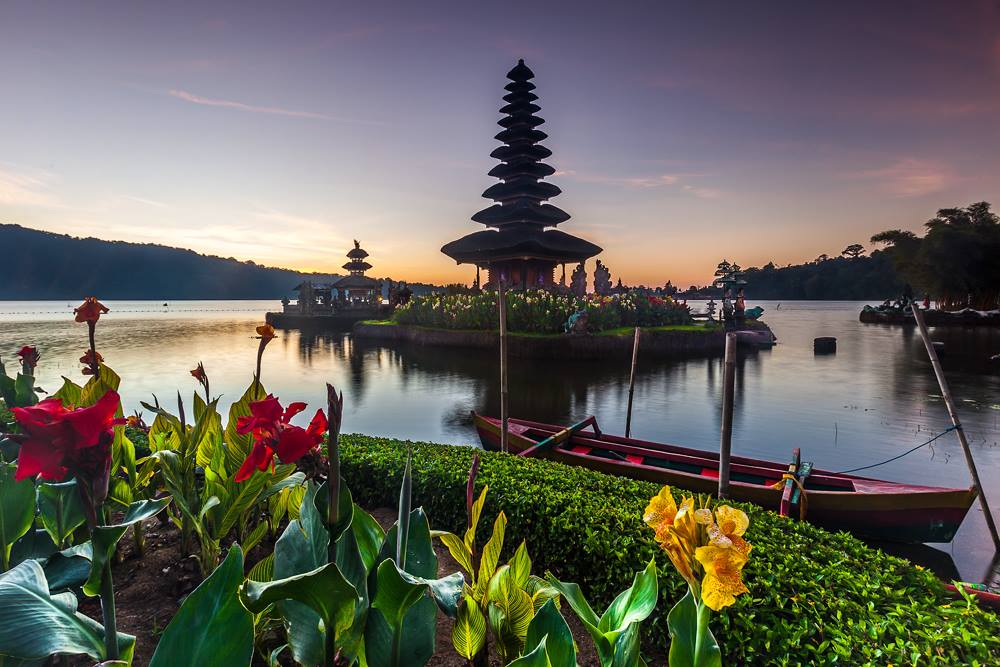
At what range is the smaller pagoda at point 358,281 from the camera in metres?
45.6

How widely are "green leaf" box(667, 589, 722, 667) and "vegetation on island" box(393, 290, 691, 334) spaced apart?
19.8 meters

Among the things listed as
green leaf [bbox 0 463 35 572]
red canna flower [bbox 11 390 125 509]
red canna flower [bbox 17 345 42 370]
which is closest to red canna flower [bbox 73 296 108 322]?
red canna flower [bbox 17 345 42 370]

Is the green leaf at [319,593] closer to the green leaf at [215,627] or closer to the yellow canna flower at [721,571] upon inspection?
the green leaf at [215,627]

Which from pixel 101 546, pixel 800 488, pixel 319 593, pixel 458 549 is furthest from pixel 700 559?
pixel 800 488

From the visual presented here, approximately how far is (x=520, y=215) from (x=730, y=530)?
32.5 metres

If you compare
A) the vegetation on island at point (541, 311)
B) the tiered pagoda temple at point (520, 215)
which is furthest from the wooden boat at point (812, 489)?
the tiered pagoda temple at point (520, 215)

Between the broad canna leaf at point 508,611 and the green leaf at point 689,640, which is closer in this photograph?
the green leaf at point 689,640

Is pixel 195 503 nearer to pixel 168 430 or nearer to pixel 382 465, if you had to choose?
pixel 168 430

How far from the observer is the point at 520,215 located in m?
32.6

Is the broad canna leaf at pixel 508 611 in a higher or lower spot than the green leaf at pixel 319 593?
lower

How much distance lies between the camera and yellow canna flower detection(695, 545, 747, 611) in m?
1.20

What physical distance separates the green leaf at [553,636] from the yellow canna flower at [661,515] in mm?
394

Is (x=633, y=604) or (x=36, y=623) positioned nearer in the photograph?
(x=36, y=623)

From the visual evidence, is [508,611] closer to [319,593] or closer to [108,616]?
[319,593]
